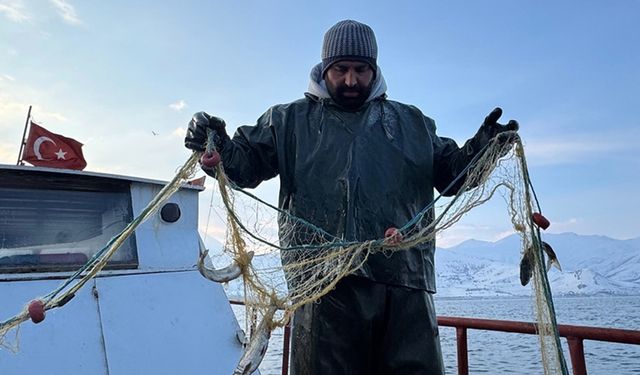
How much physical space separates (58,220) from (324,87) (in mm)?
2133

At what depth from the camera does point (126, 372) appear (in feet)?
9.71

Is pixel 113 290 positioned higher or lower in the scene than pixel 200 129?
lower

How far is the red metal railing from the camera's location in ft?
Answer: 8.77

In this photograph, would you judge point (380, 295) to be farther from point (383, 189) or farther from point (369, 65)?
point (369, 65)

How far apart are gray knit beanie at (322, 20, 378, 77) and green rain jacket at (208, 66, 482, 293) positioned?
15 cm

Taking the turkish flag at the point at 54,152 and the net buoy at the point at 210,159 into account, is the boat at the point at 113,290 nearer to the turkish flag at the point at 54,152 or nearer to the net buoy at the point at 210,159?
the turkish flag at the point at 54,152

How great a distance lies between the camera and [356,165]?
88.3 inches

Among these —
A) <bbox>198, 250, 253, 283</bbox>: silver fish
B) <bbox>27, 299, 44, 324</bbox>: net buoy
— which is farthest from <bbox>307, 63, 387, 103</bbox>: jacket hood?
<bbox>27, 299, 44, 324</bbox>: net buoy

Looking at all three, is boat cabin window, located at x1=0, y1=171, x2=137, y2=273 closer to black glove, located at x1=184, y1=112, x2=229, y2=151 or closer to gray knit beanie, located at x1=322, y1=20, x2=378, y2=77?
black glove, located at x1=184, y1=112, x2=229, y2=151

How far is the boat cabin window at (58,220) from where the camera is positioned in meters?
3.29

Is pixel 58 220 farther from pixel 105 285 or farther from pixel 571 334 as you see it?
pixel 571 334

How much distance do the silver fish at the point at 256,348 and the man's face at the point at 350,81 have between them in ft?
3.23

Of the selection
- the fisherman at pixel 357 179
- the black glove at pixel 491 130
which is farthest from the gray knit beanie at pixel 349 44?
the black glove at pixel 491 130

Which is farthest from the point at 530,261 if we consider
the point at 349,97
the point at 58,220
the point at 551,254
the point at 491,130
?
the point at 58,220
